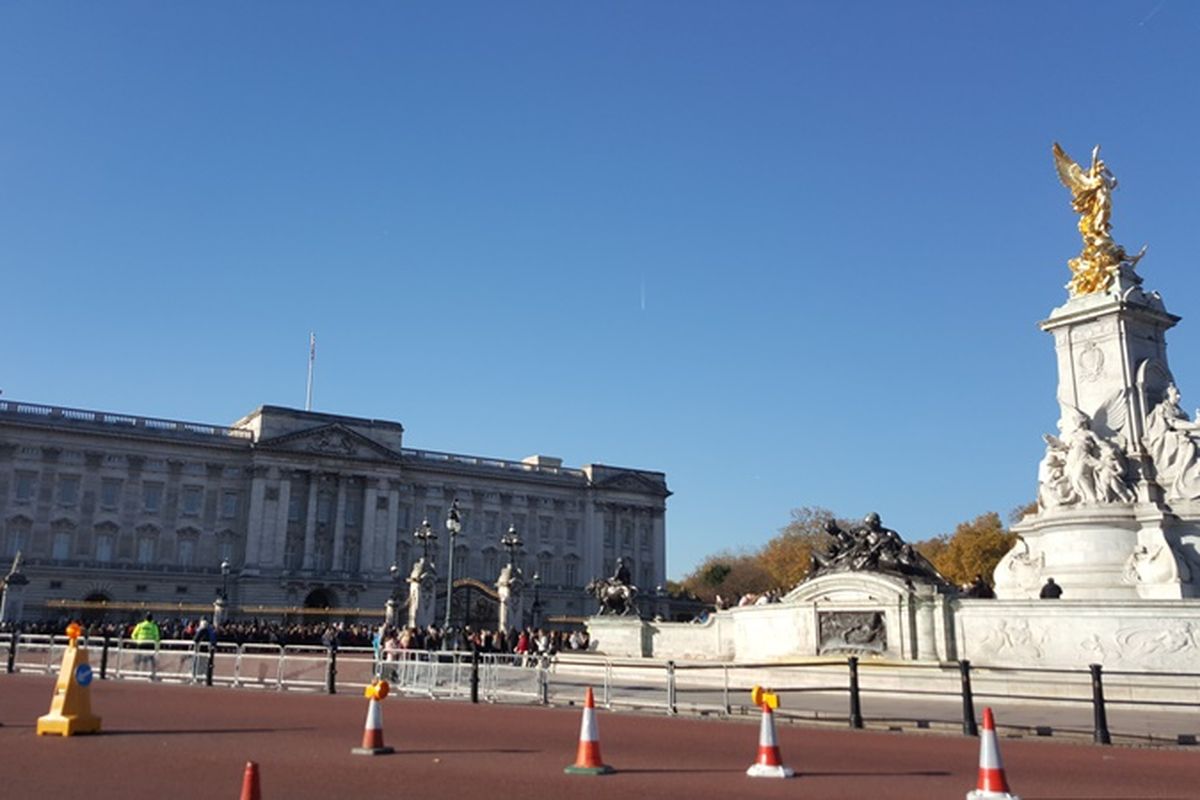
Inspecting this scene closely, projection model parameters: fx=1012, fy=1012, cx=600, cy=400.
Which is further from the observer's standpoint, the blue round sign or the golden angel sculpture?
the golden angel sculpture

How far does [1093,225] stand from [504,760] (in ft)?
83.1

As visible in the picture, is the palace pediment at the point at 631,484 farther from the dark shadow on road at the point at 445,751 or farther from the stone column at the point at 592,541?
the dark shadow on road at the point at 445,751

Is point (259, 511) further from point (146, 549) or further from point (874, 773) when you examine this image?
point (874, 773)

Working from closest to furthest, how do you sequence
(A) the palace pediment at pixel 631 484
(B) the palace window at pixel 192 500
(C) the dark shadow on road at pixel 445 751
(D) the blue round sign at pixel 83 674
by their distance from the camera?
(C) the dark shadow on road at pixel 445 751 → (D) the blue round sign at pixel 83 674 → (B) the palace window at pixel 192 500 → (A) the palace pediment at pixel 631 484

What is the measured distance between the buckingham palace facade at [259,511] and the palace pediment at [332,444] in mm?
126

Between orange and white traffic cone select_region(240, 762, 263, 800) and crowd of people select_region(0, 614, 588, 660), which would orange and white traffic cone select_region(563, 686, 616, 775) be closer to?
orange and white traffic cone select_region(240, 762, 263, 800)

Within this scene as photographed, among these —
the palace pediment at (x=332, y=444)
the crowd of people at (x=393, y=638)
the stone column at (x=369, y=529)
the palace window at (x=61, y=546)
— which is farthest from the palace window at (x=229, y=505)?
the crowd of people at (x=393, y=638)

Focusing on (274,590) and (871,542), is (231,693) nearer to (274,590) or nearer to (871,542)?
(871,542)

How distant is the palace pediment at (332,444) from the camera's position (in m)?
86.3

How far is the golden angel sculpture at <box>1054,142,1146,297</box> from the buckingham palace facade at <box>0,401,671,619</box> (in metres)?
56.1

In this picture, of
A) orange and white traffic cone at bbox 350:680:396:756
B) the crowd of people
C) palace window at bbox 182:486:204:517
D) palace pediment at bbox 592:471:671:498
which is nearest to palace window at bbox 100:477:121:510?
palace window at bbox 182:486:204:517

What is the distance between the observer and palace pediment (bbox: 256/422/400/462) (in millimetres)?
86312

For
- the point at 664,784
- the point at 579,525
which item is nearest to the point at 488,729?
the point at 664,784

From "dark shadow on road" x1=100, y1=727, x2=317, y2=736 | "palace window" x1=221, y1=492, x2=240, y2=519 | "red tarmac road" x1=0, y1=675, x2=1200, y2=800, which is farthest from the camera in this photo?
"palace window" x1=221, y1=492, x2=240, y2=519
